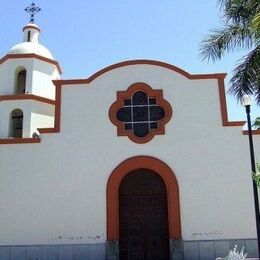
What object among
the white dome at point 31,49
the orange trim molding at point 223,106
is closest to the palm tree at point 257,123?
the orange trim molding at point 223,106

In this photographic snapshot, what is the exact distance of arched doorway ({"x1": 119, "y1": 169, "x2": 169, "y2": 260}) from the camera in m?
14.6

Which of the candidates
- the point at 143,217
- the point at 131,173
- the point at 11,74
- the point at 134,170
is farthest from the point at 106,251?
the point at 11,74

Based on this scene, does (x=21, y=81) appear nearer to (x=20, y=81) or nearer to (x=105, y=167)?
(x=20, y=81)

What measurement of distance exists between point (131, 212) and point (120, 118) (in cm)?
338

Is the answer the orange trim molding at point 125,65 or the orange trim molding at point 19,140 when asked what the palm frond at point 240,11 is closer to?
the orange trim molding at point 125,65

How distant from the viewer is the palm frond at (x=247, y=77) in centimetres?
1345

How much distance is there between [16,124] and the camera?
56.2ft

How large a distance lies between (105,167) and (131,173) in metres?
0.97

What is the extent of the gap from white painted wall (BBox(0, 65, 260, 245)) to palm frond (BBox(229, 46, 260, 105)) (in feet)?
5.52

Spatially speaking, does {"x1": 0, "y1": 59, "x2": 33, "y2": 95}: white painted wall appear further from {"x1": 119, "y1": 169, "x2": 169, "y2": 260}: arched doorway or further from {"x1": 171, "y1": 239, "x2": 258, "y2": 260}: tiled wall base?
{"x1": 171, "y1": 239, "x2": 258, "y2": 260}: tiled wall base

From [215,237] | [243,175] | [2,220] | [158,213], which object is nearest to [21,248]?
[2,220]

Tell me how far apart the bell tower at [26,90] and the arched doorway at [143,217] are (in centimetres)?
440

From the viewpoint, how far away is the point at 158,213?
49.3 feet

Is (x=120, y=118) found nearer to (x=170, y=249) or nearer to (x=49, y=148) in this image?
(x=49, y=148)
